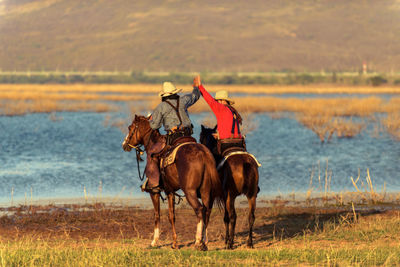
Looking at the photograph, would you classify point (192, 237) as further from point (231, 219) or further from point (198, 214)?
point (198, 214)

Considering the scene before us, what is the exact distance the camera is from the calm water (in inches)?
758

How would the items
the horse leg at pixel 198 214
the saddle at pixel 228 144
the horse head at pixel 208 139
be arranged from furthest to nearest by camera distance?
the horse head at pixel 208 139, the saddle at pixel 228 144, the horse leg at pixel 198 214

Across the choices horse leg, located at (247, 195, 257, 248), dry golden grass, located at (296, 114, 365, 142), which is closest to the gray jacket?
horse leg, located at (247, 195, 257, 248)

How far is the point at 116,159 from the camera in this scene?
1040 inches

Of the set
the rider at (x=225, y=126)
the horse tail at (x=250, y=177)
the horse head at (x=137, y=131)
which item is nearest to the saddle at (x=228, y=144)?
the rider at (x=225, y=126)

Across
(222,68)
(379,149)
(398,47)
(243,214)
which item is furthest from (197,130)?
(398,47)

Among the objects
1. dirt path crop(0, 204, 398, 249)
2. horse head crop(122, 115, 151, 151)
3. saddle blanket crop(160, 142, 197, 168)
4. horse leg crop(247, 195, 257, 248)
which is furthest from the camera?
dirt path crop(0, 204, 398, 249)

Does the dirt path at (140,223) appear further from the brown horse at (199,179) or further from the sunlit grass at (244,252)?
the brown horse at (199,179)

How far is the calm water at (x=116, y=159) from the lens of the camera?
19.3m

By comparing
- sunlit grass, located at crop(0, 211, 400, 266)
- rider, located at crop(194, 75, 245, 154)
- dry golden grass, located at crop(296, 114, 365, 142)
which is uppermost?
rider, located at crop(194, 75, 245, 154)

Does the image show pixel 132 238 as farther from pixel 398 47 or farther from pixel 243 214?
pixel 398 47

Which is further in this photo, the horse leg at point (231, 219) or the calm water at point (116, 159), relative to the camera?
the calm water at point (116, 159)

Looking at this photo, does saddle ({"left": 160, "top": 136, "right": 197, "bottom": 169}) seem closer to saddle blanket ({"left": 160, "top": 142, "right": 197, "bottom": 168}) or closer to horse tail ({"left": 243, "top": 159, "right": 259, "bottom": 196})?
saddle blanket ({"left": 160, "top": 142, "right": 197, "bottom": 168})

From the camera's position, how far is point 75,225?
43.5 feet
